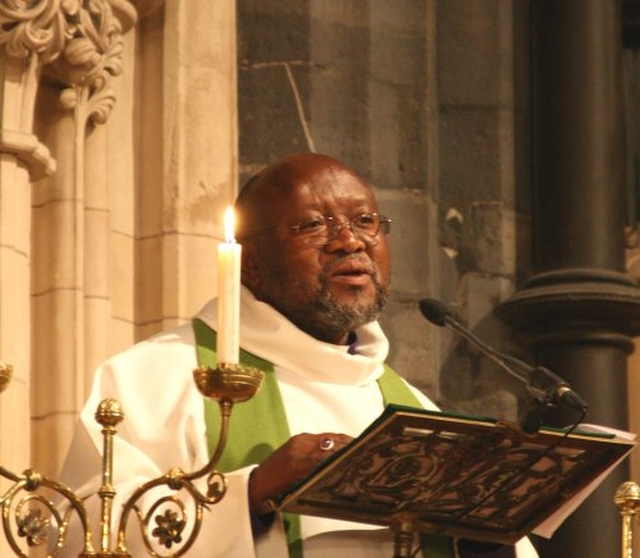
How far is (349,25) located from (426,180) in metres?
0.60

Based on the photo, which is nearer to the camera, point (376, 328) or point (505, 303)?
point (376, 328)

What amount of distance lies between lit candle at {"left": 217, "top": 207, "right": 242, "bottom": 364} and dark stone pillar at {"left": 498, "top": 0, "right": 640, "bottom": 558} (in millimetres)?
3862

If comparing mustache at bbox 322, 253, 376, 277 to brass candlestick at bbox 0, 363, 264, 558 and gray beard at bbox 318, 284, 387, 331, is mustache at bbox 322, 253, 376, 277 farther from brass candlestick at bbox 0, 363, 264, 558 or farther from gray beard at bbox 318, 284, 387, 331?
brass candlestick at bbox 0, 363, 264, 558

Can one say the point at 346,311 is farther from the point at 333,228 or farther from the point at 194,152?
the point at 194,152

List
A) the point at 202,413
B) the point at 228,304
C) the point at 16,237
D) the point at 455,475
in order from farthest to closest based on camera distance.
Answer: the point at 16,237 → the point at 202,413 → the point at 455,475 → the point at 228,304

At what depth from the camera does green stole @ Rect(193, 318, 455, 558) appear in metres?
5.64

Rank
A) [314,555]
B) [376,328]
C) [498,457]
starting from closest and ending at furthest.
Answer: [498,457]
[314,555]
[376,328]

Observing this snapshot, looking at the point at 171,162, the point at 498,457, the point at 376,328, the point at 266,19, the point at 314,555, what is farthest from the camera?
the point at 266,19

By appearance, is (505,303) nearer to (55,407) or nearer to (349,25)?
(349,25)

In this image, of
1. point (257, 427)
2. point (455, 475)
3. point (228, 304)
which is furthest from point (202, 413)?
point (228, 304)

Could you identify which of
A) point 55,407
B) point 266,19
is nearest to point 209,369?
point 55,407

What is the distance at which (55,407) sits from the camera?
273 inches

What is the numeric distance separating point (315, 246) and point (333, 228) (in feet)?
0.21

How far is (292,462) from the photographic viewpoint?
5.19m
